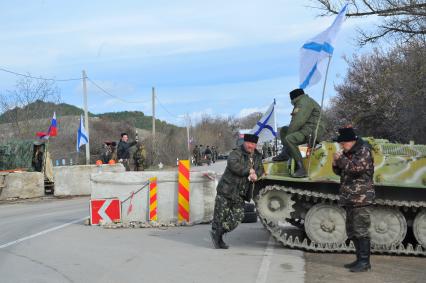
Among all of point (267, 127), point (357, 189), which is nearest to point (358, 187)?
point (357, 189)

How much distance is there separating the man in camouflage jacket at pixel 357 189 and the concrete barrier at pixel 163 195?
462 centimetres

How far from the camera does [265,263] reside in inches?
324

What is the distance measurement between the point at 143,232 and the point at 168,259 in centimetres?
268

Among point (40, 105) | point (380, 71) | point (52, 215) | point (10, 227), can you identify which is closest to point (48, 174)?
point (52, 215)

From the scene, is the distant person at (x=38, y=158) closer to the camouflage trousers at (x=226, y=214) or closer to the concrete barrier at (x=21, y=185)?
the concrete barrier at (x=21, y=185)

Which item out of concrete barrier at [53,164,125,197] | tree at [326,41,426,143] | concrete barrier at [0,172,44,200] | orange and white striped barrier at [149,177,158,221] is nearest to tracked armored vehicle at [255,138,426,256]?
orange and white striped barrier at [149,177,158,221]

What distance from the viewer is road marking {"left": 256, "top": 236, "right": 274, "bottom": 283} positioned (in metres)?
7.32

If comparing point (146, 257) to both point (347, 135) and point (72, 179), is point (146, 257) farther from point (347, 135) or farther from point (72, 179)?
point (72, 179)

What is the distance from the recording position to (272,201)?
31.3ft

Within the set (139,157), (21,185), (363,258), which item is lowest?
(363,258)

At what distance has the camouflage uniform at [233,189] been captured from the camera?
9.33 m

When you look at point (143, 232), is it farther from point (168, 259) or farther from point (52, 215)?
point (52, 215)

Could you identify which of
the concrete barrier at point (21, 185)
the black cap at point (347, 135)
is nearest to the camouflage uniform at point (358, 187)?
the black cap at point (347, 135)

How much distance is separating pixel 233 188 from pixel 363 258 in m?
2.51
